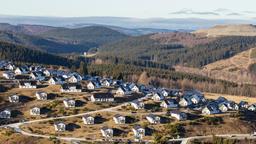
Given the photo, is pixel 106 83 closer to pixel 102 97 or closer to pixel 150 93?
pixel 150 93

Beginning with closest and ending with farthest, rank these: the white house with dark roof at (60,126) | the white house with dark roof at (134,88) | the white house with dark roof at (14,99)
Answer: the white house with dark roof at (60,126)
the white house with dark roof at (14,99)
the white house with dark roof at (134,88)

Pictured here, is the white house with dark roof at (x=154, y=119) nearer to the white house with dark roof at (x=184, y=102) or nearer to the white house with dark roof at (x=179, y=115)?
the white house with dark roof at (x=179, y=115)

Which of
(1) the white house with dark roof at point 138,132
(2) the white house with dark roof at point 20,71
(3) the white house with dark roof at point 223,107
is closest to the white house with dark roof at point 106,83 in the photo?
(2) the white house with dark roof at point 20,71

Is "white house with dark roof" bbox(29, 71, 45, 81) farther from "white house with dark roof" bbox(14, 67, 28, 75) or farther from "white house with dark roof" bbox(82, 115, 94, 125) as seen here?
"white house with dark roof" bbox(82, 115, 94, 125)

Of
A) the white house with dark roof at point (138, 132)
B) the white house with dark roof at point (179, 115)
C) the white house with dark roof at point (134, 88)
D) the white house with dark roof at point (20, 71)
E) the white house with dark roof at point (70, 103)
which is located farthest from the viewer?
the white house with dark roof at point (20, 71)

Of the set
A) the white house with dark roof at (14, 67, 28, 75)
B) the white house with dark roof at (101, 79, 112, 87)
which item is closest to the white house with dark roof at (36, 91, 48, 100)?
the white house with dark roof at (101, 79, 112, 87)

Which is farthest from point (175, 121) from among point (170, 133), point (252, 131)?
point (252, 131)

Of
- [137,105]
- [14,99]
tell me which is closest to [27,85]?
[14,99]

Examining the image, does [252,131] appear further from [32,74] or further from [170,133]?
[32,74]
